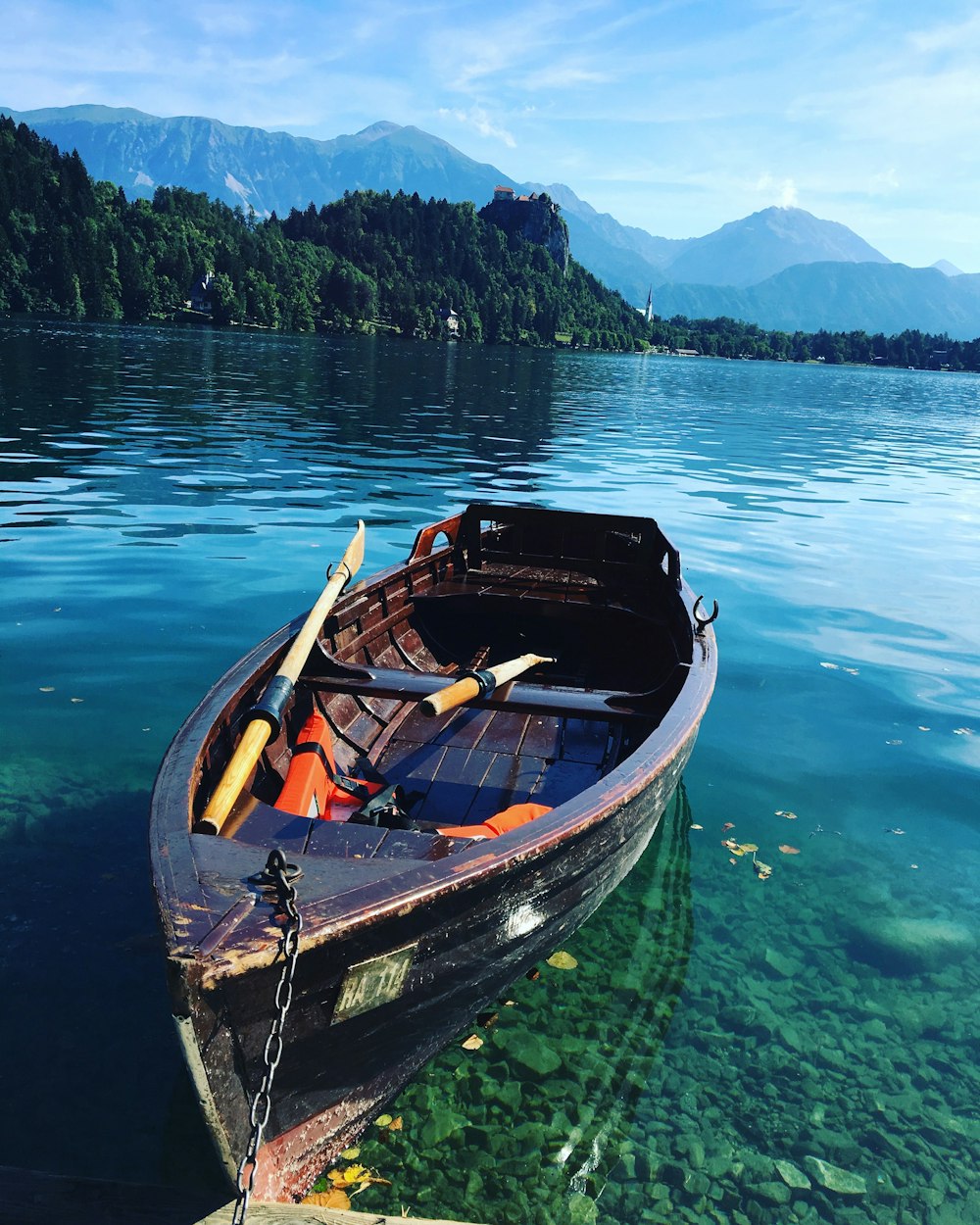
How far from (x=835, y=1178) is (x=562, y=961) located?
210cm

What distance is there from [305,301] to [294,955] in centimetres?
15272

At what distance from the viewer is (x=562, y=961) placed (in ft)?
20.6

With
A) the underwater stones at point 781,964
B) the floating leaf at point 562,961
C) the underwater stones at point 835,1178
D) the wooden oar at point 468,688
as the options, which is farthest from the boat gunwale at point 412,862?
the underwater stones at point 835,1178

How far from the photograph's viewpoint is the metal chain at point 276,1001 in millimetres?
3531

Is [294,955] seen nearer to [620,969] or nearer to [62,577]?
[620,969]

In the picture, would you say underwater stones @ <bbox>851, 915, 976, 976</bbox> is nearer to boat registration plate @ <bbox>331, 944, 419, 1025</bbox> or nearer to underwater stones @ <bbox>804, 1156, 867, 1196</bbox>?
underwater stones @ <bbox>804, 1156, 867, 1196</bbox>

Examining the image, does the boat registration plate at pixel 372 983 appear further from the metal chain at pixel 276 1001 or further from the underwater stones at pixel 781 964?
the underwater stones at pixel 781 964

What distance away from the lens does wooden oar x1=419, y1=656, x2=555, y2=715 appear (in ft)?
20.3

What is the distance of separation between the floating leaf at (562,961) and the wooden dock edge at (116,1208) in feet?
7.53

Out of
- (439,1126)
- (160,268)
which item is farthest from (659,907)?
(160,268)

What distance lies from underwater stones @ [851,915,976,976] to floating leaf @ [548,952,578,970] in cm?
223

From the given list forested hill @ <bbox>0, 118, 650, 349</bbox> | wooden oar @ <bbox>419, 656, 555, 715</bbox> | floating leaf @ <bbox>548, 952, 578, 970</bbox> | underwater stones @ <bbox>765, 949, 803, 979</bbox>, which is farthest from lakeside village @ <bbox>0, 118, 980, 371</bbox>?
underwater stones @ <bbox>765, 949, 803, 979</bbox>

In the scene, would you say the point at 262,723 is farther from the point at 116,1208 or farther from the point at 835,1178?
the point at 835,1178

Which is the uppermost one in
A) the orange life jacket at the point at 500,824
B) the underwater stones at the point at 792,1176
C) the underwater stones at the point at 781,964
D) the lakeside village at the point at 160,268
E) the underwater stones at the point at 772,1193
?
the lakeside village at the point at 160,268
